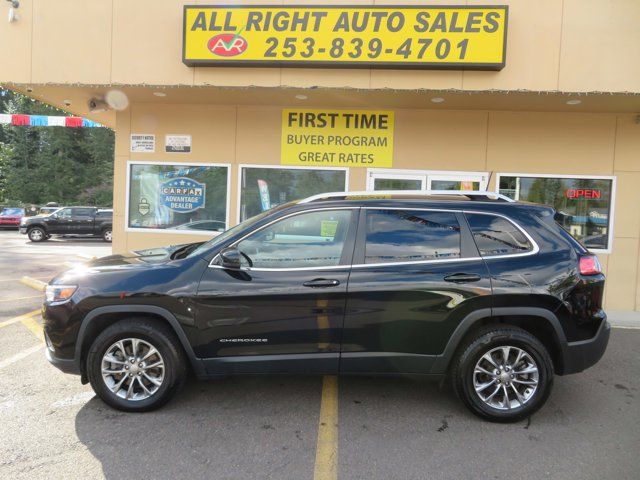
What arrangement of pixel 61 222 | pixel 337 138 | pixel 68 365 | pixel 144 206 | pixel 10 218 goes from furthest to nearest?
pixel 10 218 → pixel 61 222 → pixel 144 206 → pixel 337 138 → pixel 68 365

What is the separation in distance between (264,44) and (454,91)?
2.96 m

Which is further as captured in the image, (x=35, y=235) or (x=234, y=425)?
(x=35, y=235)

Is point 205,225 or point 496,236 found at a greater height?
point 496,236

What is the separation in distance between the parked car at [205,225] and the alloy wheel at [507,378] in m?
5.78

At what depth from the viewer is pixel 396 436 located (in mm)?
3447

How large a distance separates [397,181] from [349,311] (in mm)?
4980

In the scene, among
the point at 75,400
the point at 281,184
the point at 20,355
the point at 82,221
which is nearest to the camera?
the point at 75,400

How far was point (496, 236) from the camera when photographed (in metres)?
3.80

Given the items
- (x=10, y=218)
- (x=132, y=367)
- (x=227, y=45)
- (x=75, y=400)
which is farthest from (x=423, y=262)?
(x=10, y=218)

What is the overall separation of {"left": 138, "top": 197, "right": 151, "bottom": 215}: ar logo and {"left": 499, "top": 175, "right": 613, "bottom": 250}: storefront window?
640 centimetres

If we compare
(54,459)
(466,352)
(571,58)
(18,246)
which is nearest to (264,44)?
(571,58)

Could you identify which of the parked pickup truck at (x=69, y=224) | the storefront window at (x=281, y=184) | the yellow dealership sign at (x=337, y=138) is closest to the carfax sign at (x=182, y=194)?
the storefront window at (x=281, y=184)

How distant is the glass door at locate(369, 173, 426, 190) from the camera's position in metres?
8.15

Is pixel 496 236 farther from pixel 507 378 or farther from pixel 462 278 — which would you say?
pixel 507 378
